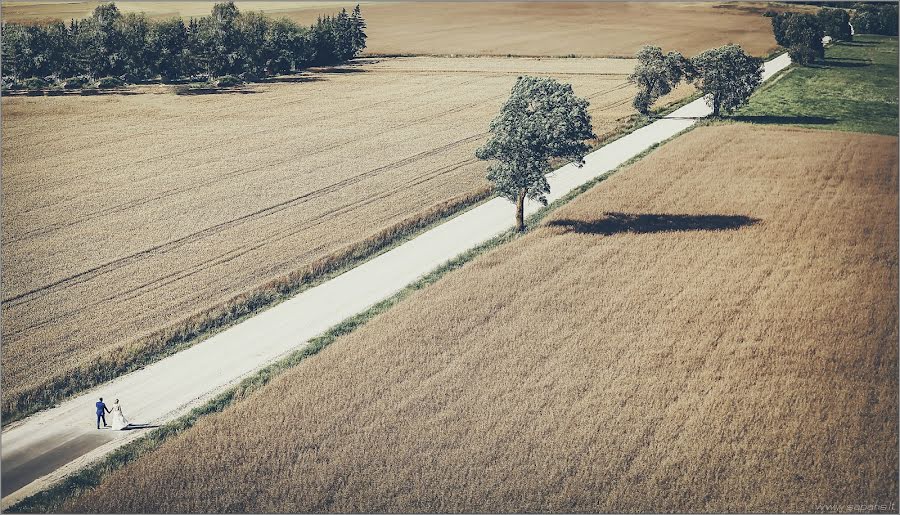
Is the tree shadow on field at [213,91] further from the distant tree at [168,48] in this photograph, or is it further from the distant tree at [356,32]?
the distant tree at [356,32]

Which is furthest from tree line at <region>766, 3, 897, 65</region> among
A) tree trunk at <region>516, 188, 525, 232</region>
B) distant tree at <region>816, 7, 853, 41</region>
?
tree trunk at <region>516, 188, 525, 232</region>

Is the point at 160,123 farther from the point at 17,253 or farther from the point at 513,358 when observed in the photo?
the point at 513,358

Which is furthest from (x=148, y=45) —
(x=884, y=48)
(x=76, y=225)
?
(x=884, y=48)

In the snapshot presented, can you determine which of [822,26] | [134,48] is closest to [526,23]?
[822,26]

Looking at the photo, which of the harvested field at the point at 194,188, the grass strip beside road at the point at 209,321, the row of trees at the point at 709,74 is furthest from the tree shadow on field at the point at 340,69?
the grass strip beside road at the point at 209,321

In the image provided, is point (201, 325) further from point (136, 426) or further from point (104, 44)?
point (104, 44)

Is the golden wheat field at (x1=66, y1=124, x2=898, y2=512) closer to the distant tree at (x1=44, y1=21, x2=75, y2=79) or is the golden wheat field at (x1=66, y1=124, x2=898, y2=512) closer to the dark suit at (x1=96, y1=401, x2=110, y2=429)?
the dark suit at (x1=96, y1=401, x2=110, y2=429)
